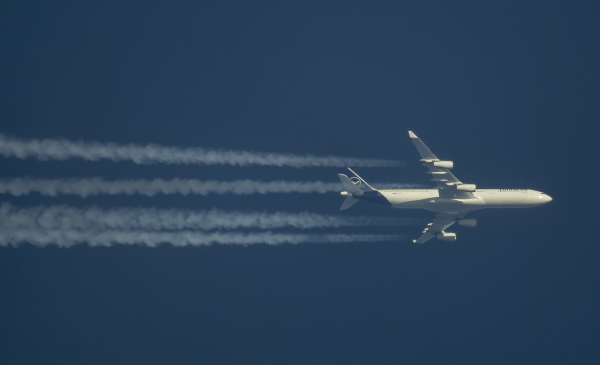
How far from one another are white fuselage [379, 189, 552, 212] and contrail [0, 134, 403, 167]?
618cm

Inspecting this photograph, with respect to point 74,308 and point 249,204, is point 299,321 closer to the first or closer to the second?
point 249,204

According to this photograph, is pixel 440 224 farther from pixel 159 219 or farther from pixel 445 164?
pixel 159 219

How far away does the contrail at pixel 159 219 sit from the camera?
3819 centimetres

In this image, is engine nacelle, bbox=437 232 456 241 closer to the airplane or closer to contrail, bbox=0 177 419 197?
the airplane

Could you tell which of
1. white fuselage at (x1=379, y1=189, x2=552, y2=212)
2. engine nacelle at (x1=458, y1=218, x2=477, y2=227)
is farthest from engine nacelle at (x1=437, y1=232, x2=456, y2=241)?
white fuselage at (x1=379, y1=189, x2=552, y2=212)

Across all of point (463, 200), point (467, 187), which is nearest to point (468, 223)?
point (463, 200)

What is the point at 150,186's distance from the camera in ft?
141

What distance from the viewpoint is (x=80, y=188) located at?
3984 cm

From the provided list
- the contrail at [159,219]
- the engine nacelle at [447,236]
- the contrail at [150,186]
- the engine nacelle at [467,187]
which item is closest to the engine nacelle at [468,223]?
the engine nacelle at [447,236]

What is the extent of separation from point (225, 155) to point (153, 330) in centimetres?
1892

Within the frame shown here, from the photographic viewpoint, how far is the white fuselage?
45.1 meters

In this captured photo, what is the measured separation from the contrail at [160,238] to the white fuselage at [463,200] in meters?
6.09

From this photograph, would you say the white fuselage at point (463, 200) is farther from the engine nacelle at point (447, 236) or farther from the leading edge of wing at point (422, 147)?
the leading edge of wing at point (422, 147)

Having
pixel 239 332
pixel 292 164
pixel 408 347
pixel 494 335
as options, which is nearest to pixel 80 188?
pixel 292 164
